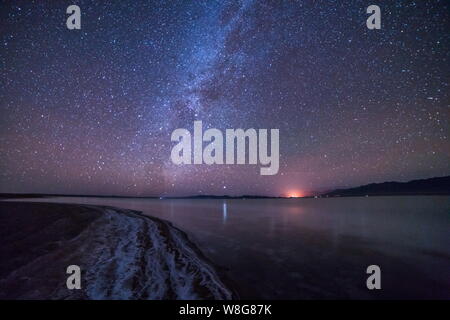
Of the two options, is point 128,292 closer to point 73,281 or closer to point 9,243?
point 73,281

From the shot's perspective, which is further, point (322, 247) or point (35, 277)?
point (322, 247)

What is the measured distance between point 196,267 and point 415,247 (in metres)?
14.6

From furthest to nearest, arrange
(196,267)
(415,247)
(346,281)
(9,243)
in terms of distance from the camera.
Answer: (415,247) < (9,243) < (196,267) < (346,281)

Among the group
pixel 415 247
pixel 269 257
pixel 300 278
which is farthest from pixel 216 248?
pixel 415 247

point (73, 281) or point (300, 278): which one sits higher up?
point (73, 281)

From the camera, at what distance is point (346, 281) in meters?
8.56

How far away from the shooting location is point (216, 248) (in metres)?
13.8

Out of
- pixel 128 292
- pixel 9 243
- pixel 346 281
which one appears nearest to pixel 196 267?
pixel 128 292
